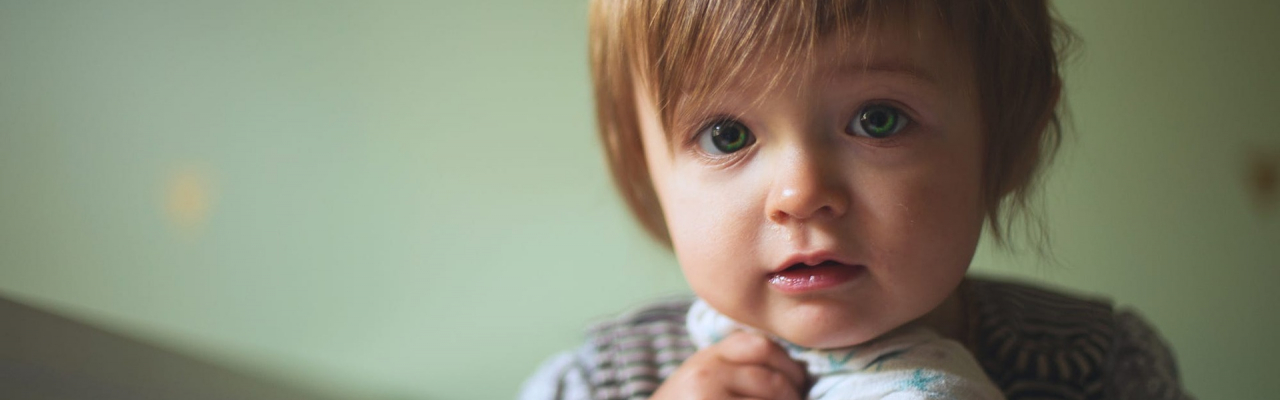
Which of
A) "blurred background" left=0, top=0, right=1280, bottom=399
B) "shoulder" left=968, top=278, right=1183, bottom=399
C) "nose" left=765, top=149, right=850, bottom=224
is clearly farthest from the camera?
"blurred background" left=0, top=0, right=1280, bottom=399

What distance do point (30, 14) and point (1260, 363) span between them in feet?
3.94

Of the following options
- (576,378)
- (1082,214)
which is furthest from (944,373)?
(1082,214)

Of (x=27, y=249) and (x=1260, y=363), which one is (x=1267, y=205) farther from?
(x=27, y=249)

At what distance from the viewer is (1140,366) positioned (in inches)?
26.4

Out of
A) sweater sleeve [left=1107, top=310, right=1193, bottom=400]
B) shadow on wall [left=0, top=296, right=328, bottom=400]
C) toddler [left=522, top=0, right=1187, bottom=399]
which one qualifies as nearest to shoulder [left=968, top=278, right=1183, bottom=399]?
sweater sleeve [left=1107, top=310, right=1193, bottom=400]

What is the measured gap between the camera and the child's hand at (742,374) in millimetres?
551

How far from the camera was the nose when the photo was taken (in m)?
0.46

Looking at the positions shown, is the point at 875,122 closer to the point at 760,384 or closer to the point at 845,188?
the point at 845,188

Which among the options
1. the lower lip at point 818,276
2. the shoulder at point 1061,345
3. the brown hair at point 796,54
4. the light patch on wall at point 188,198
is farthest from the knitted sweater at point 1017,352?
the light patch on wall at point 188,198

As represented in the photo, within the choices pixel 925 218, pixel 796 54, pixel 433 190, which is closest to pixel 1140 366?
pixel 925 218

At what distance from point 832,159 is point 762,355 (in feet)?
0.48

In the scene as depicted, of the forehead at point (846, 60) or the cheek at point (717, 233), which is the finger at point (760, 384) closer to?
the cheek at point (717, 233)

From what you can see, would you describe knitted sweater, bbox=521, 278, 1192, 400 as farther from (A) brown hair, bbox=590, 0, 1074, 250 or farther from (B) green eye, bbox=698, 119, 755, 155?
(B) green eye, bbox=698, 119, 755, 155

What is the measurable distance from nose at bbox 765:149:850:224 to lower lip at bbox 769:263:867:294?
0.11 ft
